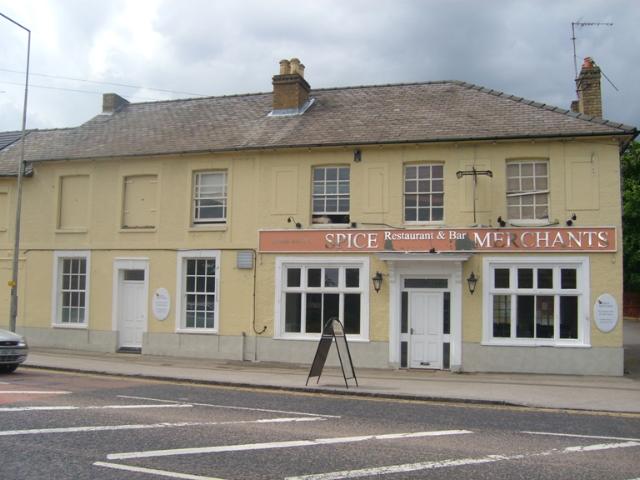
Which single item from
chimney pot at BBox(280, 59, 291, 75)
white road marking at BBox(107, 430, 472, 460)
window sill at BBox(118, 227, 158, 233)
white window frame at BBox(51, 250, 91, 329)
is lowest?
white road marking at BBox(107, 430, 472, 460)

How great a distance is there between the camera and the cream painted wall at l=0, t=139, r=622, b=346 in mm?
16266

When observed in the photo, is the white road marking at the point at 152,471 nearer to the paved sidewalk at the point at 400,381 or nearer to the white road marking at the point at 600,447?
the white road marking at the point at 600,447

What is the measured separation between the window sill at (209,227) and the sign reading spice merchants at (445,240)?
4.30ft

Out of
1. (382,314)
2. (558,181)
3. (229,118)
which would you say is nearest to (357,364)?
(382,314)

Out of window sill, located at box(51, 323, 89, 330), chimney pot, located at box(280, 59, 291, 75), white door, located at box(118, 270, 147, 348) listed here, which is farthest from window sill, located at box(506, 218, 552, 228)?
window sill, located at box(51, 323, 89, 330)

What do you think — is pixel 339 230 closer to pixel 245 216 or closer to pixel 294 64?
pixel 245 216

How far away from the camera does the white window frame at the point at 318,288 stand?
1730 cm

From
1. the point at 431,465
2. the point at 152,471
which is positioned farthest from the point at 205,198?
the point at 431,465

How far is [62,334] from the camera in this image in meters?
20.2

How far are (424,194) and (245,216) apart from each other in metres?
5.17

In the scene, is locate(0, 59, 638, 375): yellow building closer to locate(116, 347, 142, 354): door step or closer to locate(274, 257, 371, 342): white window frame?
locate(274, 257, 371, 342): white window frame

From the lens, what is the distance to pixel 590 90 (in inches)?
717

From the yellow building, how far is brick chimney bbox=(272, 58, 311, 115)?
0.17 ft

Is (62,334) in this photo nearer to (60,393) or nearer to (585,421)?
(60,393)
